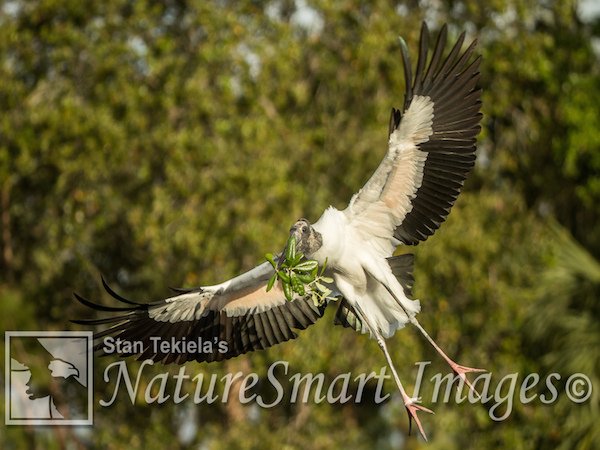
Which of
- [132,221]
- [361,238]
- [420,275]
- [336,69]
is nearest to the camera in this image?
[361,238]

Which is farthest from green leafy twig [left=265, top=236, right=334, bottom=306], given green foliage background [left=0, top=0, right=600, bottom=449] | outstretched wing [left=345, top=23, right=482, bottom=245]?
green foliage background [left=0, top=0, right=600, bottom=449]

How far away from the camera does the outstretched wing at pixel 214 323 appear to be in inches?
198

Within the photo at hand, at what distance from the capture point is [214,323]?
17.1 ft

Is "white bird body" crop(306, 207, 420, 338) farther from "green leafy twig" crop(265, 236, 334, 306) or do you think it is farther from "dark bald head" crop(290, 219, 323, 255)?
"green leafy twig" crop(265, 236, 334, 306)

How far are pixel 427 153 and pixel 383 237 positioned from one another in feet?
2.03

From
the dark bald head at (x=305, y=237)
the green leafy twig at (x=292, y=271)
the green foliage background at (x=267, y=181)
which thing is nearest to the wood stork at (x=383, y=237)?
the dark bald head at (x=305, y=237)

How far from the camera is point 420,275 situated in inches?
383

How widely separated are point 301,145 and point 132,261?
301cm

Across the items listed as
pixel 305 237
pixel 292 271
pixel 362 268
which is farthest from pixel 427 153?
pixel 292 271

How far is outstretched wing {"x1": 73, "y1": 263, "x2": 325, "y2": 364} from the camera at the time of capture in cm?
503

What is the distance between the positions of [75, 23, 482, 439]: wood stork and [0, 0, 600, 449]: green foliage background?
11.6 feet

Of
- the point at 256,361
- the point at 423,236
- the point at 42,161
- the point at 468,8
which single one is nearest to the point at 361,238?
the point at 423,236

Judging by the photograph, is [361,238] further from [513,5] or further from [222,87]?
[513,5]

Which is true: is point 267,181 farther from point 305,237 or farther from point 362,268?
point 305,237
